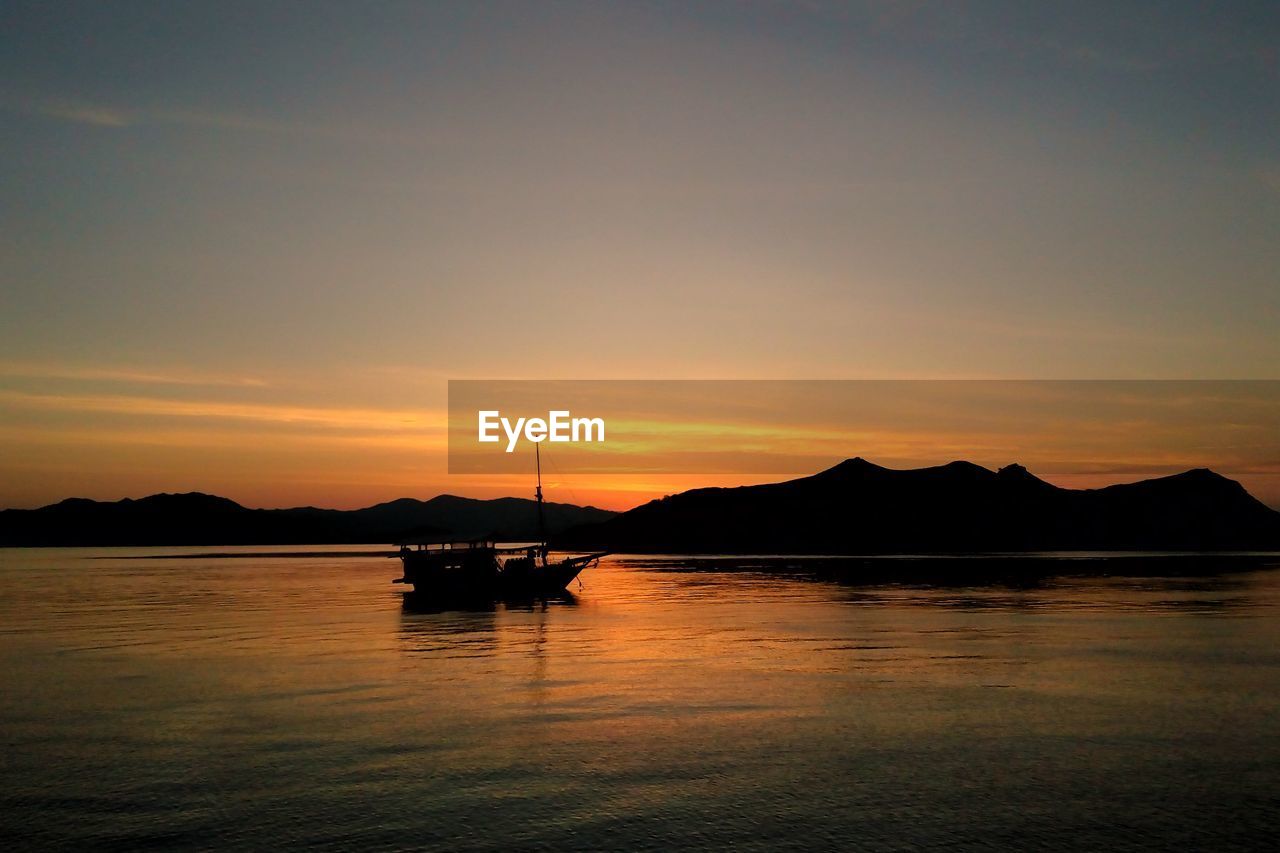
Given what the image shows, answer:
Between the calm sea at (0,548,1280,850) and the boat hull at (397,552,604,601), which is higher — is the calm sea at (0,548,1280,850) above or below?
below

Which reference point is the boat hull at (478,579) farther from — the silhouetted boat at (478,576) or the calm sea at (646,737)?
the calm sea at (646,737)

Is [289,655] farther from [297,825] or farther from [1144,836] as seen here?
[1144,836]

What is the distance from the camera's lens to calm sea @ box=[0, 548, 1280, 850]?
77.0ft

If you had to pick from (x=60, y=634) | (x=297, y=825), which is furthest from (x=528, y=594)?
(x=297, y=825)

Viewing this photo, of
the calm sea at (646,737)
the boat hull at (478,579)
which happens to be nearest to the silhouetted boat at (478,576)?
the boat hull at (478,579)

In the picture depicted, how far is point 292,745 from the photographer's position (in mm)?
32031

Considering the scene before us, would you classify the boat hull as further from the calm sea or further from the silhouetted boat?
the calm sea

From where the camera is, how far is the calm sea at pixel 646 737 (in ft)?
77.0

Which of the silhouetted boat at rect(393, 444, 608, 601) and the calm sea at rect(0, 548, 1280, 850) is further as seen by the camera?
the silhouetted boat at rect(393, 444, 608, 601)

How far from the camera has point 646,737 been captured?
108ft

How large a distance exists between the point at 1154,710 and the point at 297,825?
32.4m

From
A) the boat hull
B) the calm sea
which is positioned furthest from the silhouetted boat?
the calm sea

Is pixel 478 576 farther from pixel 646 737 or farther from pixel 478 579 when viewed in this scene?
pixel 646 737

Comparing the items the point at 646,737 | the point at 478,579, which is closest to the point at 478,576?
the point at 478,579
